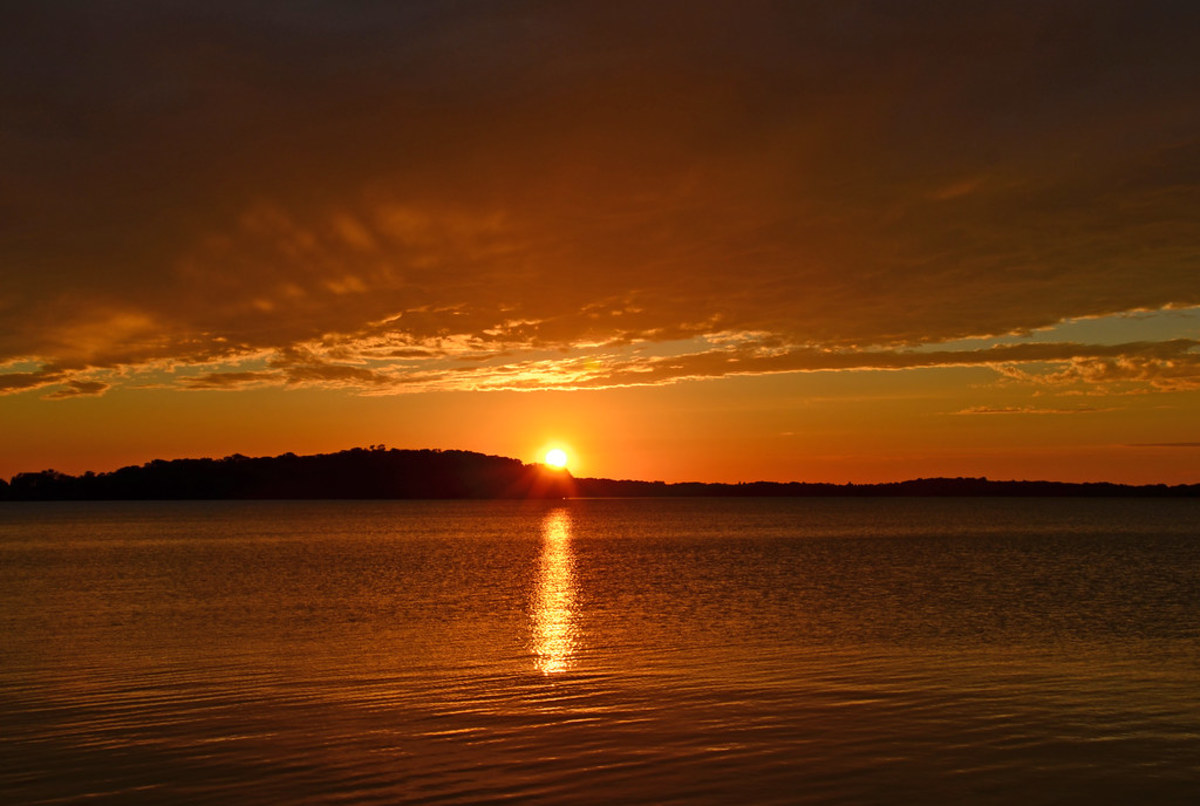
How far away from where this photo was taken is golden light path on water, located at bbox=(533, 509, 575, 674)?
2511cm

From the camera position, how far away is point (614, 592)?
44.8 meters

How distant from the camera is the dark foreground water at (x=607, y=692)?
1381cm

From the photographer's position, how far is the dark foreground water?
13.8 metres

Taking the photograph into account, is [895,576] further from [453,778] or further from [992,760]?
[453,778]

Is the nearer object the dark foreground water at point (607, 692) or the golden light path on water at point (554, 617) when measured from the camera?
the dark foreground water at point (607, 692)

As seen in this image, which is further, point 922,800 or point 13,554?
point 13,554

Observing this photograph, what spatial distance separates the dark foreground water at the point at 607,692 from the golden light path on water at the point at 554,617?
18cm

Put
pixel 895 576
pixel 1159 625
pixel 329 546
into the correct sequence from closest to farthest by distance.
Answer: pixel 1159 625
pixel 895 576
pixel 329 546

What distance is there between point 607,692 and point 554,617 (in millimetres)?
15234

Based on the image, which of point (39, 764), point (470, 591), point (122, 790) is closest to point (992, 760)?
point (122, 790)

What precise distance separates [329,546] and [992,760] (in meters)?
81.5

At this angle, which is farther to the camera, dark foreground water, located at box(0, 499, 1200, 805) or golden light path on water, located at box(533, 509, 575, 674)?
golden light path on water, located at box(533, 509, 575, 674)

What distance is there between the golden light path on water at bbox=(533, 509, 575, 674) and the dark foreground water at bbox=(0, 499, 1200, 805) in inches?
7.1

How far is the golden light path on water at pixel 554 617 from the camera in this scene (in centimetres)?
2511
